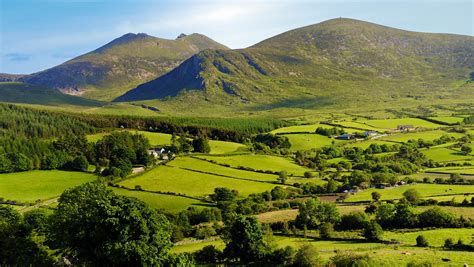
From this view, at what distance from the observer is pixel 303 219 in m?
66.6

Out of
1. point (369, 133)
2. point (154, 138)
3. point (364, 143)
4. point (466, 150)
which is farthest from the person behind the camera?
point (369, 133)

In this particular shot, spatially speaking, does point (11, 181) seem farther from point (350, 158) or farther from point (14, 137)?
point (350, 158)

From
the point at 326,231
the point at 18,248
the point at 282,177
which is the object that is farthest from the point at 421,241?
the point at 282,177

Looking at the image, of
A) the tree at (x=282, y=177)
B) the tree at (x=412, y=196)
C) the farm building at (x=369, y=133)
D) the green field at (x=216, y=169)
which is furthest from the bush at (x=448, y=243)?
the farm building at (x=369, y=133)

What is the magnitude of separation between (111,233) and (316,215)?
3244 cm

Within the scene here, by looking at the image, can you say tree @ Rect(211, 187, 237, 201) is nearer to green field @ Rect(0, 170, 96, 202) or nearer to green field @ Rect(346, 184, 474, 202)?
green field @ Rect(346, 184, 474, 202)

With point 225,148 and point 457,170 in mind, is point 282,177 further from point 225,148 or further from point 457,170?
point 457,170

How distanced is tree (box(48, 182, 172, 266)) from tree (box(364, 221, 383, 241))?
2775 cm

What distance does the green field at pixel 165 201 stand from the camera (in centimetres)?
8125

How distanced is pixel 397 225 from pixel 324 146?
9195 cm

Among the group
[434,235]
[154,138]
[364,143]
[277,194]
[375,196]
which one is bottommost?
[364,143]

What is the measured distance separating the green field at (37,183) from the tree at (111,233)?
42.6 m

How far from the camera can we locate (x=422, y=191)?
86125mm

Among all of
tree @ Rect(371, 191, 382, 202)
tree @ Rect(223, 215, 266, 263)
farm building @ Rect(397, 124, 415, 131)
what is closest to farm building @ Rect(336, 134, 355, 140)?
farm building @ Rect(397, 124, 415, 131)
